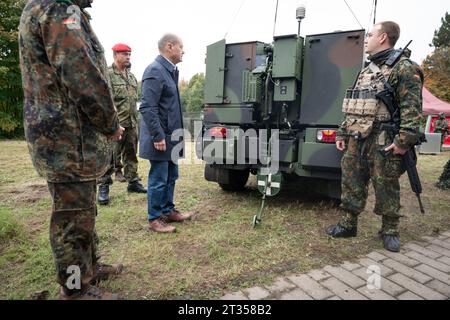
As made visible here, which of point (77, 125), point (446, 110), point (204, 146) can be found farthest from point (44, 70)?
point (446, 110)

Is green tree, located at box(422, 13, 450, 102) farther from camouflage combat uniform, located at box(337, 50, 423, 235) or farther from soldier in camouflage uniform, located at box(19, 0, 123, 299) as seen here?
soldier in camouflage uniform, located at box(19, 0, 123, 299)

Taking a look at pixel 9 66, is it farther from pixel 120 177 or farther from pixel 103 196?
pixel 103 196

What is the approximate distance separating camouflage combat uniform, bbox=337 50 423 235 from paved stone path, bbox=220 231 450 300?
0.42m

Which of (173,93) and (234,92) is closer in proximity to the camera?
(173,93)

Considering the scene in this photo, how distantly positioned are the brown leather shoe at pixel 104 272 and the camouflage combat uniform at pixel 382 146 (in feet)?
7.18

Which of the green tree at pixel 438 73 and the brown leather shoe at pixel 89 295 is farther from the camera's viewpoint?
the green tree at pixel 438 73

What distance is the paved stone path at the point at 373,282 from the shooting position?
6.86 ft

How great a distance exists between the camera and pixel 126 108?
179 inches

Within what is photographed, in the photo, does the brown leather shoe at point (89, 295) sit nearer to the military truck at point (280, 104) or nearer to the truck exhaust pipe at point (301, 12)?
the military truck at point (280, 104)

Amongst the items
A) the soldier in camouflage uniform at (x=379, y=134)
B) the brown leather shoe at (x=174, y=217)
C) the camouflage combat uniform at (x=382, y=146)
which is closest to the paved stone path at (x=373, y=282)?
the soldier in camouflage uniform at (x=379, y=134)

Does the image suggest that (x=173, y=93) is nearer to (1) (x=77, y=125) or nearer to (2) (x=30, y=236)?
(1) (x=77, y=125)

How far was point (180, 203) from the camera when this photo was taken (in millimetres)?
4254

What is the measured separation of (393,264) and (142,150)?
96.1 inches

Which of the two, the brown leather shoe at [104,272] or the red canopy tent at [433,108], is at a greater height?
the red canopy tent at [433,108]
